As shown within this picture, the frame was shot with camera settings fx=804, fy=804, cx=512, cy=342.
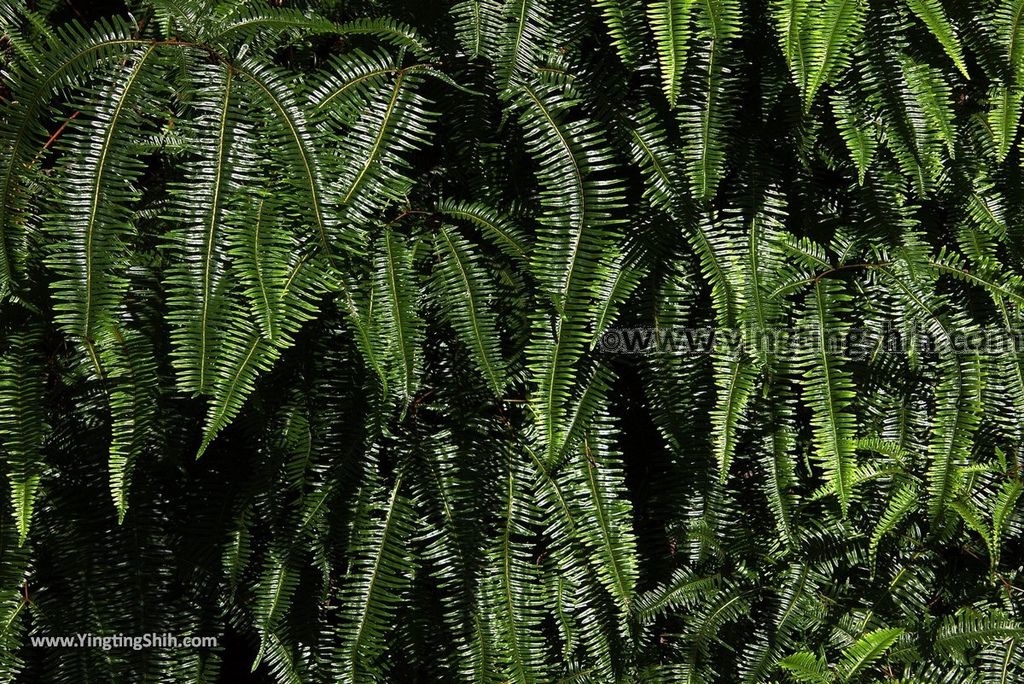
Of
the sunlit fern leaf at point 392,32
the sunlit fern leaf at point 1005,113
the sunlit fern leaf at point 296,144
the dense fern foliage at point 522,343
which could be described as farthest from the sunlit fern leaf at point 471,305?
the sunlit fern leaf at point 1005,113

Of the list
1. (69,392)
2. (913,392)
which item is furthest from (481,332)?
(913,392)

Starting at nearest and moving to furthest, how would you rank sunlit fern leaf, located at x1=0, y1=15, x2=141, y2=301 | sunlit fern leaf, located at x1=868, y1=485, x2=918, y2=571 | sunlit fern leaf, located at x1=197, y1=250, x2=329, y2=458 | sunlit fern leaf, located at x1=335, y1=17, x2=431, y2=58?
sunlit fern leaf, located at x1=0, y1=15, x2=141, y2=301 < sunlit fern leaf, located at x1=197, y1=250, x2=329, y2=458 < sunlit fern leaf, located at x1=335, y1=17, x2=431, y2=58 < sunlit fern leaf, located at x1=868, y1=485, x2=918, y2=571

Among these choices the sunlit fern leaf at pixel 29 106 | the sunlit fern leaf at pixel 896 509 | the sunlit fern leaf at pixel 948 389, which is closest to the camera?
the sunlit fern leaf at pixel 29 106

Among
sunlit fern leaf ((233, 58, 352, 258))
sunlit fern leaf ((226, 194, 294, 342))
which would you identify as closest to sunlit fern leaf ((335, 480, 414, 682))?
sunlit fern leaf ((226, 194, 294, 342))

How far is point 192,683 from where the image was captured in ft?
6.95

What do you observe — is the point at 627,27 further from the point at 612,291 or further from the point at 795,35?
the point at 612,291

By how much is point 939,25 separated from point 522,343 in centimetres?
115

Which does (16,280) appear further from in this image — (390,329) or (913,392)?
(913,392)

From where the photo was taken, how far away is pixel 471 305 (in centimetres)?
183

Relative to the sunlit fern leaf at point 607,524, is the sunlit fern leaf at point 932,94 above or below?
above

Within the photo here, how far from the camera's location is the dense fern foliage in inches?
65.7

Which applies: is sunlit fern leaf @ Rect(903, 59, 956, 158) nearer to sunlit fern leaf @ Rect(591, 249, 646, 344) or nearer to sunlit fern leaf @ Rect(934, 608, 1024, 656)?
sunlit fern leaf @ Rect(591, 249, 646, 344)

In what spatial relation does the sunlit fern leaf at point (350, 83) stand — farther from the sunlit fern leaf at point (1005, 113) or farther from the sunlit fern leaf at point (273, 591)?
the sunlit fern leaf at point (1005, 113)

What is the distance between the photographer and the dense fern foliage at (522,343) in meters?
1.67
